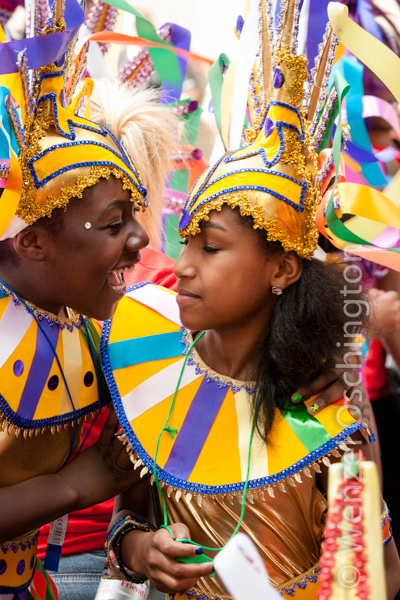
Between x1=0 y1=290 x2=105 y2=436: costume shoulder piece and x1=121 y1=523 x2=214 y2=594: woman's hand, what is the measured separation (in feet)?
1.19

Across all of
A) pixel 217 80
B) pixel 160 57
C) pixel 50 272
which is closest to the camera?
pixel 50 272

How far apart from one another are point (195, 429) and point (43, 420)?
354 millimetres

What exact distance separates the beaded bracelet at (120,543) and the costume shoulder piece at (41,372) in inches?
11.1

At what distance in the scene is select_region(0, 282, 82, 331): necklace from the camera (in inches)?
53.9

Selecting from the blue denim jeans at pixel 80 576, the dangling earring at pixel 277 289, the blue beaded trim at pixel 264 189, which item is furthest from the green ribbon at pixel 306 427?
the blue denim jeans at pixel 80 576

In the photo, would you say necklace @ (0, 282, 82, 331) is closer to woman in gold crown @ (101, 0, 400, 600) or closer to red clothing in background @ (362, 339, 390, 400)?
woman in gold crown @ (101, 0, 400, 600)

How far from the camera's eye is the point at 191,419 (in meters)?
1.43

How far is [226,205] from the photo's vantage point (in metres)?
1.35

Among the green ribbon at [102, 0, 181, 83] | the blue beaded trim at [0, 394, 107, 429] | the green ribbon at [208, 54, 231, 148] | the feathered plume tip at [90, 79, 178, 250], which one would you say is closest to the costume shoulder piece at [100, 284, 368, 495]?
the blue beaded trim at [0, 394, 107, 429]

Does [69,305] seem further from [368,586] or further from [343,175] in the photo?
[368,586]

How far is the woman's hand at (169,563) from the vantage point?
117 centimetres

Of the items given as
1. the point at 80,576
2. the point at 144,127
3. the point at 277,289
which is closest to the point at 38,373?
the point at 277,289

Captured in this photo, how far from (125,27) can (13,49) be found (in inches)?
58.8

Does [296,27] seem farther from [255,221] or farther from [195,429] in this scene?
[195,429]
